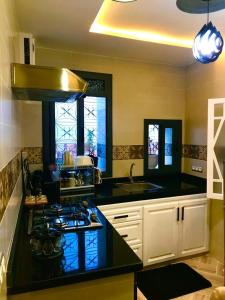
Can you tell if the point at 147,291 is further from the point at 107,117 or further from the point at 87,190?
the point at 107,117

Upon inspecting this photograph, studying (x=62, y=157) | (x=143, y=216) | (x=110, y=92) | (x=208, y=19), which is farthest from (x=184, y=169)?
(x=208, y=19)

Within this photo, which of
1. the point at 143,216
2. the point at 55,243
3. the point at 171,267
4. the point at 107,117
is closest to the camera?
the point at 55,243

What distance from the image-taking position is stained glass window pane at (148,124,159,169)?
305cm

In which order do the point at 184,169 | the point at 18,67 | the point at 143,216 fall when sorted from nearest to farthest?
the point at 18,67 → the point at 143,216 → the point at 184,169

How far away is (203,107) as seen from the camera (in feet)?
9.37

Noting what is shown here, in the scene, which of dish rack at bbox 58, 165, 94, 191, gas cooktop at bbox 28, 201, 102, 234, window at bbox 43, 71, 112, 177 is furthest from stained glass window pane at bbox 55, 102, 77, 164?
gas cooktop at bbox 28, 201, 102, 234

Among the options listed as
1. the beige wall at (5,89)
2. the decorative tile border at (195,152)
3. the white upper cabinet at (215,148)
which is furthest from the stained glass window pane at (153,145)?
the beige wall at (5,89)

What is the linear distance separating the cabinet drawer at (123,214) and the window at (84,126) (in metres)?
0.66

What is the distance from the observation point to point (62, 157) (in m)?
2.62

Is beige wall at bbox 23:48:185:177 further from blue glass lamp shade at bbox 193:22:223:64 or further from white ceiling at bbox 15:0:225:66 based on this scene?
blue glass lamp shade at bbox 193:22:223:64

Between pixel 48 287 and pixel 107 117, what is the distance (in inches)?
80.2

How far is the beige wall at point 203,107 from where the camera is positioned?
2588mm

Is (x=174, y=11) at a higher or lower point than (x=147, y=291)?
higher

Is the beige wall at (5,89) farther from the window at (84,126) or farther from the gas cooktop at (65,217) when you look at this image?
the window at (84,126)
